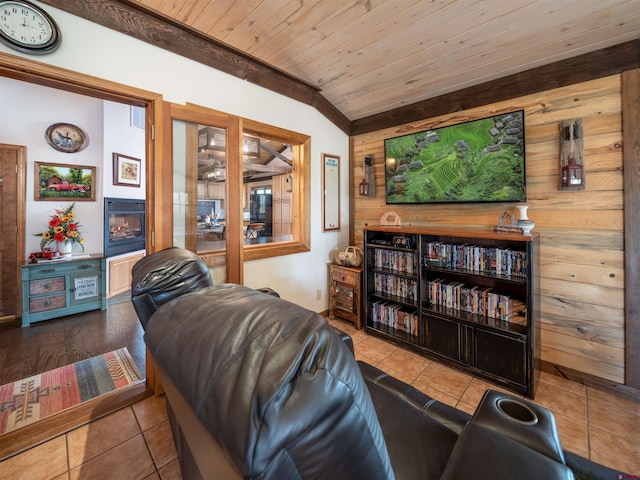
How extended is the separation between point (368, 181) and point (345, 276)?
1.20 meters

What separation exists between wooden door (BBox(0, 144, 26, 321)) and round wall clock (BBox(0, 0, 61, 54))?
282cm

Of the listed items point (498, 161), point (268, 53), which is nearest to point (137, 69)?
point (268, 53)

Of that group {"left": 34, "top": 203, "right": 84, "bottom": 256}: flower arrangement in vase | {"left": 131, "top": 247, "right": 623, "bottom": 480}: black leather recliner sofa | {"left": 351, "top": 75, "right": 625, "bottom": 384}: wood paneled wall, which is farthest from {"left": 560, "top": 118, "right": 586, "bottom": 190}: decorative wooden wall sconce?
A: {"left": 34, "top": 203, "right": 84, "bottom": 256}: flower arrangement in vase

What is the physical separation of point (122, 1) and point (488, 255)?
132 inches

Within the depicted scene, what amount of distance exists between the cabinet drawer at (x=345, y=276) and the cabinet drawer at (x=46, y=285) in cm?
348

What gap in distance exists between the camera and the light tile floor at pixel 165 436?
152cm

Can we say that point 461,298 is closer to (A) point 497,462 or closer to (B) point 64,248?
(A) point 497,462

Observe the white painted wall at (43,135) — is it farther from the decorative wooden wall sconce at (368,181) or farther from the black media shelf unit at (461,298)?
the black media shelf unit at (461,298)

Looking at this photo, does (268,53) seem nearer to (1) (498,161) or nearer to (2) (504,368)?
(1) (498,161)

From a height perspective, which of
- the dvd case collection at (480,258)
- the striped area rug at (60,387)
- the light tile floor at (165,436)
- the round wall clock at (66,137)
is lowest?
the light tile floor at (165,436)

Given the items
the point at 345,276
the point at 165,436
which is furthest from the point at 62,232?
the point at 345,276

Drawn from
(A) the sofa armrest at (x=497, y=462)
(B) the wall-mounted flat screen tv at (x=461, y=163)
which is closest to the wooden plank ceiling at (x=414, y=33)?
(B) the wall-mounted flat screen tv at (x=461, y=163)

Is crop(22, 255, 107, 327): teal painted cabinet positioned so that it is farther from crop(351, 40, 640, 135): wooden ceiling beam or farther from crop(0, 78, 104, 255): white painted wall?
crop(351, 40, 640, 135): wooden ceiling beam

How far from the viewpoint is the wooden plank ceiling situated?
6.15ft
